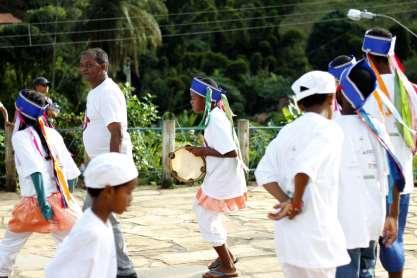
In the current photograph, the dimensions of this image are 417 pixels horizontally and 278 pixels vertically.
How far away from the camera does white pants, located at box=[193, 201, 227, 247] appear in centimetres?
608

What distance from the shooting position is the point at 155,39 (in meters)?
39.9

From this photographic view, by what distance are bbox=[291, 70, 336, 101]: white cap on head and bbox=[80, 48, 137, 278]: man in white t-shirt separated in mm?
2038

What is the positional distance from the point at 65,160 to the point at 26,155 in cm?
79

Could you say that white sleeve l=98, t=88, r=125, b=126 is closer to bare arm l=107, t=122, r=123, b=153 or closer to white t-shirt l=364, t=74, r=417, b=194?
bare arm l=107, t=122, r=123, b=153

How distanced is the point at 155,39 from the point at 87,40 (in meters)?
4.63

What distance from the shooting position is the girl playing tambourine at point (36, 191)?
5398mm

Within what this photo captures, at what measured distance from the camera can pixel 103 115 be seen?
5.70 meters

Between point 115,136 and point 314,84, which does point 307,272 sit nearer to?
point 314,84

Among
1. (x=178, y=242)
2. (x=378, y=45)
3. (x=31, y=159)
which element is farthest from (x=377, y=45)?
(x=178, y=242)

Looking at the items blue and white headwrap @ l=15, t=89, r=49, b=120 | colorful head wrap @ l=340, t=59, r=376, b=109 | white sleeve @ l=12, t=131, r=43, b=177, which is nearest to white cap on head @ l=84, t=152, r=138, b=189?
colorful head wrap @ l=340, t=59, r=376, b=109

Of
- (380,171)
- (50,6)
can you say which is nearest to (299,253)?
(380,171)

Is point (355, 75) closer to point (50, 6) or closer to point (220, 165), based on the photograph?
point (220, 165)

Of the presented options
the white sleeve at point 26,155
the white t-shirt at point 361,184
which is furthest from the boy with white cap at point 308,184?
the white sleeve at point 26,155

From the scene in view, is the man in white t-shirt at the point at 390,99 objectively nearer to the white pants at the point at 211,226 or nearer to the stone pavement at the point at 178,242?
the stone pavement at the point at 178,242
